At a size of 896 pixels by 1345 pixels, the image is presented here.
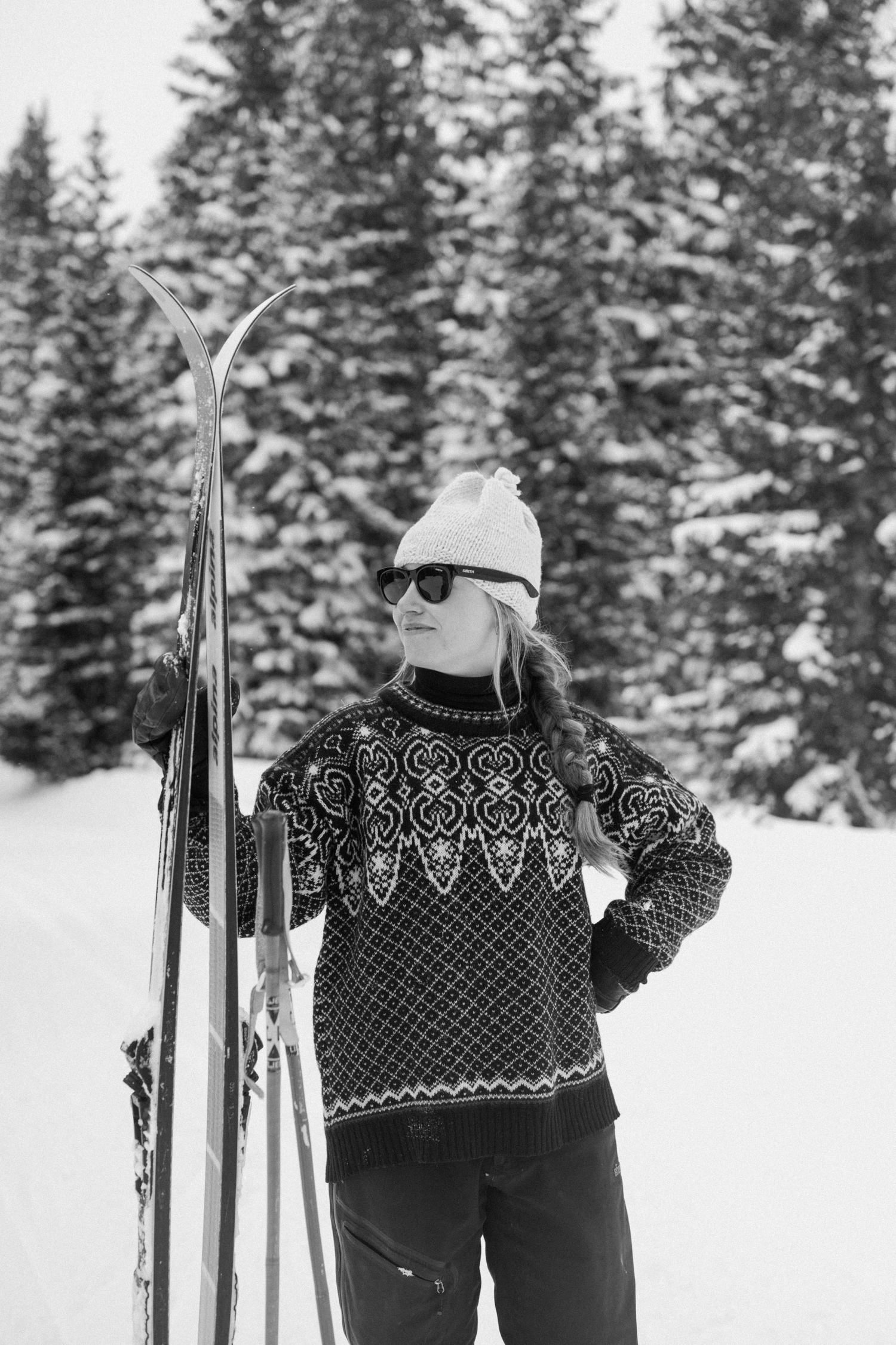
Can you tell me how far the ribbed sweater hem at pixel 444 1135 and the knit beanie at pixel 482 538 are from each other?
853 mm

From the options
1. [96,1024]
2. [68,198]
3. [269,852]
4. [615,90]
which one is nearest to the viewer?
[269,852]

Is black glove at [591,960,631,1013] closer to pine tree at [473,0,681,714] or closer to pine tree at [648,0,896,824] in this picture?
A: pine tree at [648,0,896,824]

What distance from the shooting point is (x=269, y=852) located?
169 cm

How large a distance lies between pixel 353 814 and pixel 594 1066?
59cm

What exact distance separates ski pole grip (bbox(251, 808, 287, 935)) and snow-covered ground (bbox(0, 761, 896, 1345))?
2186 millimetres

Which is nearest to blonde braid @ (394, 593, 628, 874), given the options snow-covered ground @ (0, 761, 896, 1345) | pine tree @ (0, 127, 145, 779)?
snow-covered ground @ (0, 761, 896, 1345)

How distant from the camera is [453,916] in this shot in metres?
1.86

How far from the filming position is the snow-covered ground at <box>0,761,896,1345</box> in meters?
3.53

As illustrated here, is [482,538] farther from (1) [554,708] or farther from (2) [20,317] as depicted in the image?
(2) [20,317]

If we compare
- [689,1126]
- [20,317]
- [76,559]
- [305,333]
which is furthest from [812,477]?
[20,317]

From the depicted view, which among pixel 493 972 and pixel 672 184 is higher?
pixel 672 184

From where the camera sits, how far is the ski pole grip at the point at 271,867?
1682 millimetres

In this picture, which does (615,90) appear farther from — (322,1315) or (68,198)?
(322,1315)

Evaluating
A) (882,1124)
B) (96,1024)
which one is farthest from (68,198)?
(882,1124)
